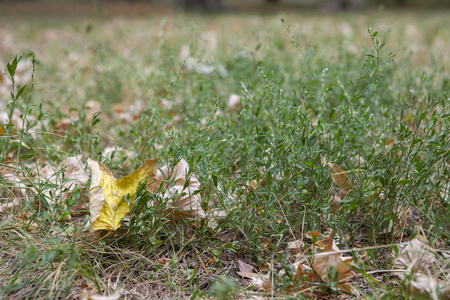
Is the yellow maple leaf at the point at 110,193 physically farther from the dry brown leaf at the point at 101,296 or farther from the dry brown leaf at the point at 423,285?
the dry brown leaf at the point at 423,285

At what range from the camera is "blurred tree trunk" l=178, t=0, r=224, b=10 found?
9.66 m

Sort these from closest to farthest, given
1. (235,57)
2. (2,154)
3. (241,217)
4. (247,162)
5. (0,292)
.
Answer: (0,292) → (241,217) → (2,154) → (247,162) → (235,57)

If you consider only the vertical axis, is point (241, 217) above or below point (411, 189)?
below

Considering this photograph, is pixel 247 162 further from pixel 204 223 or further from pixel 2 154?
pixel 2 154

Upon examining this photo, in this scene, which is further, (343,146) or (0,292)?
(343,146)

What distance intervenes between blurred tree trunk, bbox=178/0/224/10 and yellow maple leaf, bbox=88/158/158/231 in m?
9.02

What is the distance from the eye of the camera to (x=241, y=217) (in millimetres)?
1285

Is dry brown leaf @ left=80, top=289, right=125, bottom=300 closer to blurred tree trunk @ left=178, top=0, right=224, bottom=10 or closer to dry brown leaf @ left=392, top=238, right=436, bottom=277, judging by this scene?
dry brown leaf @ left=392, top=238, right=436, bottom=277

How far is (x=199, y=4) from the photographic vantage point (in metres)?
9.71

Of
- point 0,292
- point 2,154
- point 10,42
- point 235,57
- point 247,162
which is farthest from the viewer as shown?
point 10,42

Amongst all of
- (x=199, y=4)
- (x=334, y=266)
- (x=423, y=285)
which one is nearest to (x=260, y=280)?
(x=334, y=266)

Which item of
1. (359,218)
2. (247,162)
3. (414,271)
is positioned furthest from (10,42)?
(414,271)

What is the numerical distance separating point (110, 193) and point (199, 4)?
30.5ft

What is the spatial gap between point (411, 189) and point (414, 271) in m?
0.38
